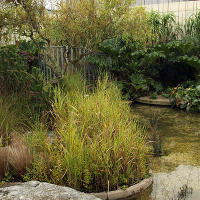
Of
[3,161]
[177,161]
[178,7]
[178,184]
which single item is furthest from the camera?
[178,7]

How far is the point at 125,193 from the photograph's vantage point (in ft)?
11.3

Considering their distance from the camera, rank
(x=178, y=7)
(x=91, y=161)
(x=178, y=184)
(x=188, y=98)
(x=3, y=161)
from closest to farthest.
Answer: (x=91, y=161), (x=3, y=161), (x=178, y=184), (x=188, y=98), (x=178, y=7)

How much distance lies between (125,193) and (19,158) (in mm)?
1270

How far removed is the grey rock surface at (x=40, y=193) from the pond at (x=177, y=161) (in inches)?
43.2

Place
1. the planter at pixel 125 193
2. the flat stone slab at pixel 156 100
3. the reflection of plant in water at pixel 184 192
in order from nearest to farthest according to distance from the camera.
Answer: the planter at pixel 125 193 < the reflection of plant in water at pixel 184 192 < the flat stone slab at pixel 156 100

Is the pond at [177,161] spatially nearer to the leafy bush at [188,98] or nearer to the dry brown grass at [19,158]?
the leafy bush at [188,98]

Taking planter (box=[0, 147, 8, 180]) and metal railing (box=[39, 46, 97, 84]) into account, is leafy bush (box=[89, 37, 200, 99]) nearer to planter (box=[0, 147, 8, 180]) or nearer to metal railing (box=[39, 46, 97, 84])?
metal railing (box=[39, 46, 97, 84])

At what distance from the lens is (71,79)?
6996mm

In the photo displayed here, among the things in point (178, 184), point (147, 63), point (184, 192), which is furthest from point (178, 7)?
point (184, 192)

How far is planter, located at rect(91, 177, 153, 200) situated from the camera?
133 inches

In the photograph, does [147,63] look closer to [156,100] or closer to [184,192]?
[156,100]

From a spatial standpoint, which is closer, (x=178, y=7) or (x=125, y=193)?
(x=125, y=193)

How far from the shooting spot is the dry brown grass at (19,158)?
3621 millimetres

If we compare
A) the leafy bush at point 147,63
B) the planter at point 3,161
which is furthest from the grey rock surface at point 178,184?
the leafy bush at point 147,63
